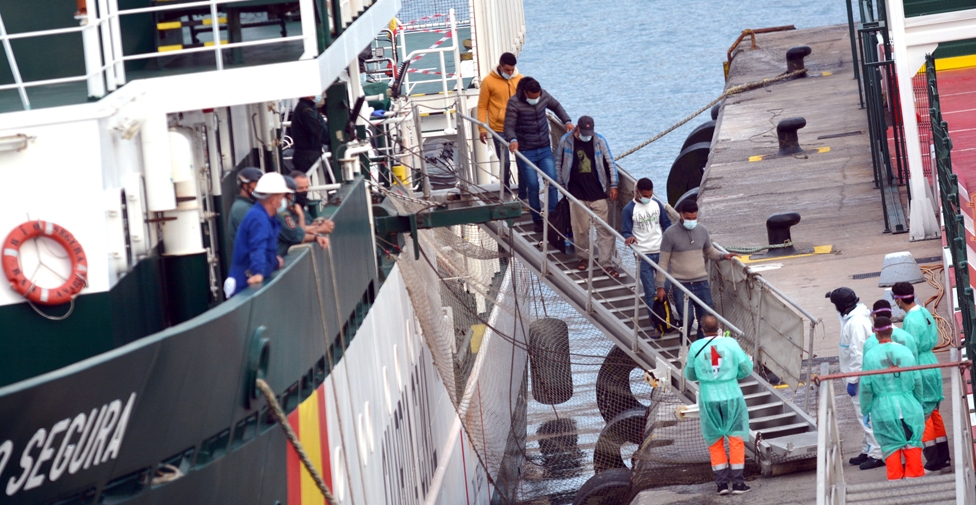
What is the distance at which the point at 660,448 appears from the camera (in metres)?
13.1

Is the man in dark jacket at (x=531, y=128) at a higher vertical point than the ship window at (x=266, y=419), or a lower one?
higher

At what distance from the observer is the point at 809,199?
2066cm

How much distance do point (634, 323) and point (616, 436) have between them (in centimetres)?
479

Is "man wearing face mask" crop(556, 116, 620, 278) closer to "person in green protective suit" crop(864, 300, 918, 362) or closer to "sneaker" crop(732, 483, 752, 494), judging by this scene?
"sneaker" crop(732, 483, 752, 494)

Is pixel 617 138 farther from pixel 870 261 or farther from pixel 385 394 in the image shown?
pixel 385 394

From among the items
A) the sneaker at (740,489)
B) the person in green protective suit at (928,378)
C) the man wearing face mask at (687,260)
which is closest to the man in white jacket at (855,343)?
the person in green protective suit at (928,378)

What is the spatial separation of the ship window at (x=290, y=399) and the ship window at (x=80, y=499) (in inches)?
78.9

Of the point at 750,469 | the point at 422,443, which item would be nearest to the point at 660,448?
the point at 750,469

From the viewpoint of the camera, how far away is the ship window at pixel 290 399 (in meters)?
8.81

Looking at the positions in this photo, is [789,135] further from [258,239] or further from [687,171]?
[258,239]

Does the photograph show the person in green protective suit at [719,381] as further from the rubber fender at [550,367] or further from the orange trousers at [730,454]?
the rubber fender at [550,367]

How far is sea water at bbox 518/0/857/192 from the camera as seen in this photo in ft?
187

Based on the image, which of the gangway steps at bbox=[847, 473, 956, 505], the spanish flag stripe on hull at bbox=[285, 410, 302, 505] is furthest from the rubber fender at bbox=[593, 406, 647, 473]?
the spanish flag stripe on hull at bbox=[285, 410, 302, 505]

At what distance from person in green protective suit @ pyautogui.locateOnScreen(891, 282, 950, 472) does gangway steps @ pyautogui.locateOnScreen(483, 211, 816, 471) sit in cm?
135
